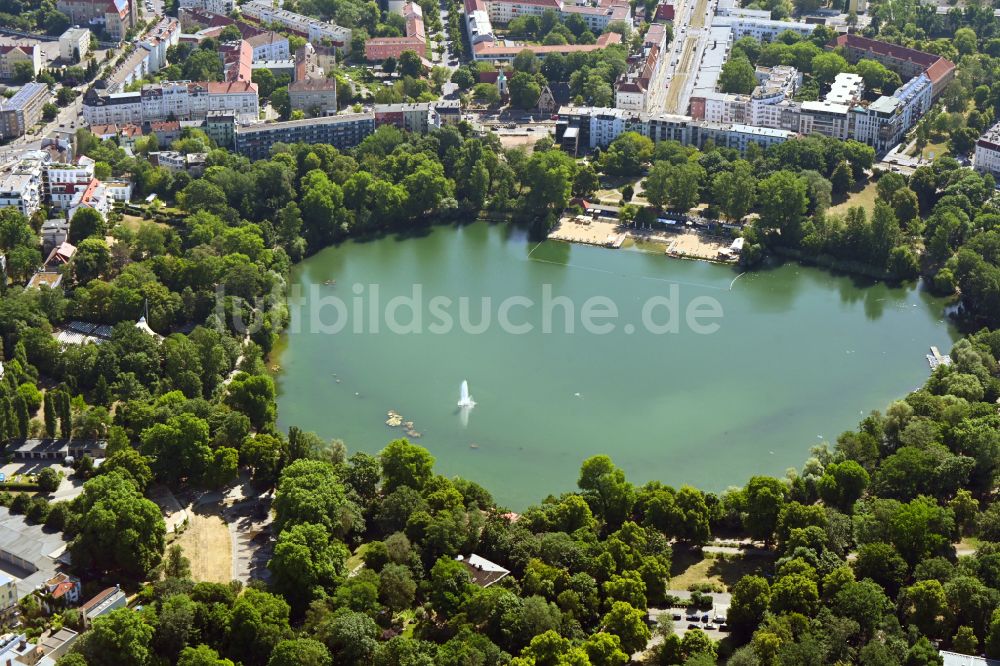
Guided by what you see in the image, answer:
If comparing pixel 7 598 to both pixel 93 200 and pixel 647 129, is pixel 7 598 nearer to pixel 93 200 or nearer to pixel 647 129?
pixel 93 200

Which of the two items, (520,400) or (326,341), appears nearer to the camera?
(520,400)

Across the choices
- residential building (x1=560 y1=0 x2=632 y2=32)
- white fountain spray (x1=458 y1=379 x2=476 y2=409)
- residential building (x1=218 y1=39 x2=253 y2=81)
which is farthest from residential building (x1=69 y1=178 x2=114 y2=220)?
residential building (x1=560 y1=0 x2=632 y2=32)

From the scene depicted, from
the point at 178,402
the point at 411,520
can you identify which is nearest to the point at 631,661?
the point at 411,520

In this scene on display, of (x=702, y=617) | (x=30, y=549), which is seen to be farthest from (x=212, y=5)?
(x=702, y=617)

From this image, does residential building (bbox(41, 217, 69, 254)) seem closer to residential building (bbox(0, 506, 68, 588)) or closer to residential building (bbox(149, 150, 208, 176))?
residential building (bbox(149, 150, 208, 176))

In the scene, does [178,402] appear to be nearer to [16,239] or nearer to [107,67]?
[16,239]

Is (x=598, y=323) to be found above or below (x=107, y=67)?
below

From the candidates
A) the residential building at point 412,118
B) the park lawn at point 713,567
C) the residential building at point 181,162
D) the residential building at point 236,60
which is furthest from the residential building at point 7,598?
the residential building at point 236,60
